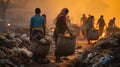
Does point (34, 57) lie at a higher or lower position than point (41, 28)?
lower

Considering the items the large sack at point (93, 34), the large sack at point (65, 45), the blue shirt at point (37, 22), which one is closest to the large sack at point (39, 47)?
the blue shirt at point (37, 22)

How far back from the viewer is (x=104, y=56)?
9.85m

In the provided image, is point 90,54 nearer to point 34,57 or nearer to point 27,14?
point 34,57

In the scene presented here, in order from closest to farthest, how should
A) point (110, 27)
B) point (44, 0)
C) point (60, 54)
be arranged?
point (60, 54)
point (110, 27)
point (44, 0)

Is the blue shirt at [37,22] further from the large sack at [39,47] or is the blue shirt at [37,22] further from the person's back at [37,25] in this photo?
the large sack at [39,47]

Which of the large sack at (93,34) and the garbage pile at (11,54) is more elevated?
the garbage pile at (11,54)

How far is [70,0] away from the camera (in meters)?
57.9

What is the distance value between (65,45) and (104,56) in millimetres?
2461

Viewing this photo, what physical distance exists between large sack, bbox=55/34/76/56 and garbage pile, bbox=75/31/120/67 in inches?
38.9

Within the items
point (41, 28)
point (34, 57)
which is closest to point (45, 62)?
point (34, 57)

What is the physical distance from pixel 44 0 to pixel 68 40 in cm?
4989

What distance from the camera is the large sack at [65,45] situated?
12031 millimetres

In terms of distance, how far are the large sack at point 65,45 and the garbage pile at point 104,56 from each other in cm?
99

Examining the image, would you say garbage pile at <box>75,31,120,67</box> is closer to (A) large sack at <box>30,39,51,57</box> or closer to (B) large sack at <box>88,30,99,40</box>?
(A) large sack at <box>30,39,51,57</box>
